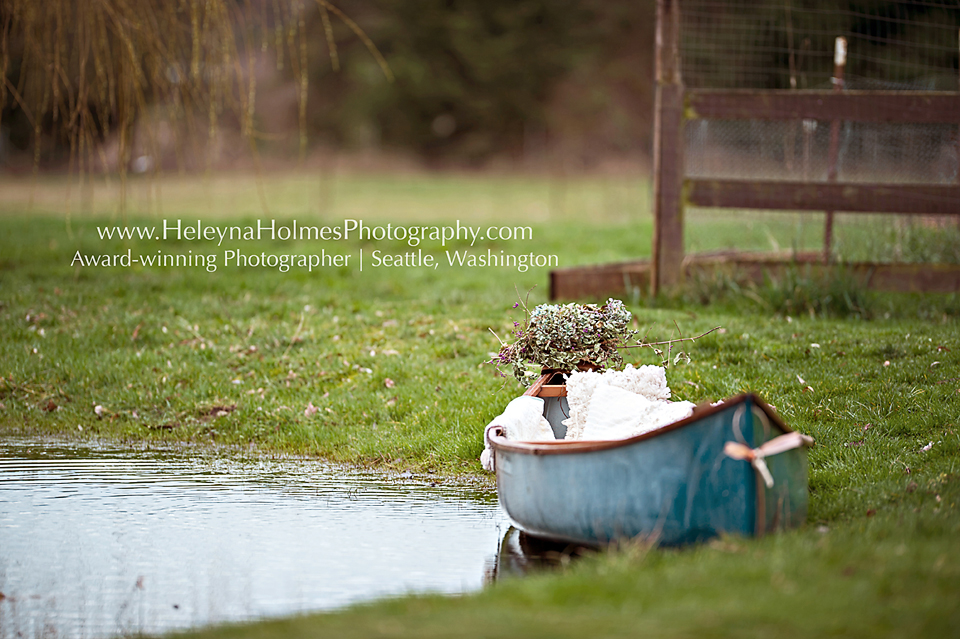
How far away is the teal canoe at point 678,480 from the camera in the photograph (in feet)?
11.6

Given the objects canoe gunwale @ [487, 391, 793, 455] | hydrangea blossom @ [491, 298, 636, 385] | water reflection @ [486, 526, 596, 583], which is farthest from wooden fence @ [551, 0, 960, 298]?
water reflection @ [486, 526, 596, 583]

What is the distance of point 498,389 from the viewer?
264 inches

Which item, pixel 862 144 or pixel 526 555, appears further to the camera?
pixel 862 144


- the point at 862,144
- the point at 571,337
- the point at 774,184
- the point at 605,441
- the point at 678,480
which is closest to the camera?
the point at 678,480

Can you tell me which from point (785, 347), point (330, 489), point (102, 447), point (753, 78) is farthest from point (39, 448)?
point (753, 78)

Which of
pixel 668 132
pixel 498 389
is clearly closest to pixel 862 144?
pixel 668 132

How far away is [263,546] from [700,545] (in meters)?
2.05

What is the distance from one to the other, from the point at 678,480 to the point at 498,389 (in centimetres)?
310

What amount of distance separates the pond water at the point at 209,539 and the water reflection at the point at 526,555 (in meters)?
0.06

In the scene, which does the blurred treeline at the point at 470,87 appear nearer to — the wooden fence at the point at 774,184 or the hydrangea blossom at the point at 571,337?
the wooden fence at the point at 774,184

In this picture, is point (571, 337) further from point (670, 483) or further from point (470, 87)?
point (470, 87)

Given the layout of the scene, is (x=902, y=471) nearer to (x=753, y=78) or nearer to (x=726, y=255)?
(x=726, y=255)

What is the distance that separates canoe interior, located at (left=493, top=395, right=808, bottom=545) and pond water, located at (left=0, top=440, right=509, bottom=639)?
20.3 inches

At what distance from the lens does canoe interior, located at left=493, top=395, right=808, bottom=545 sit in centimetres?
355
